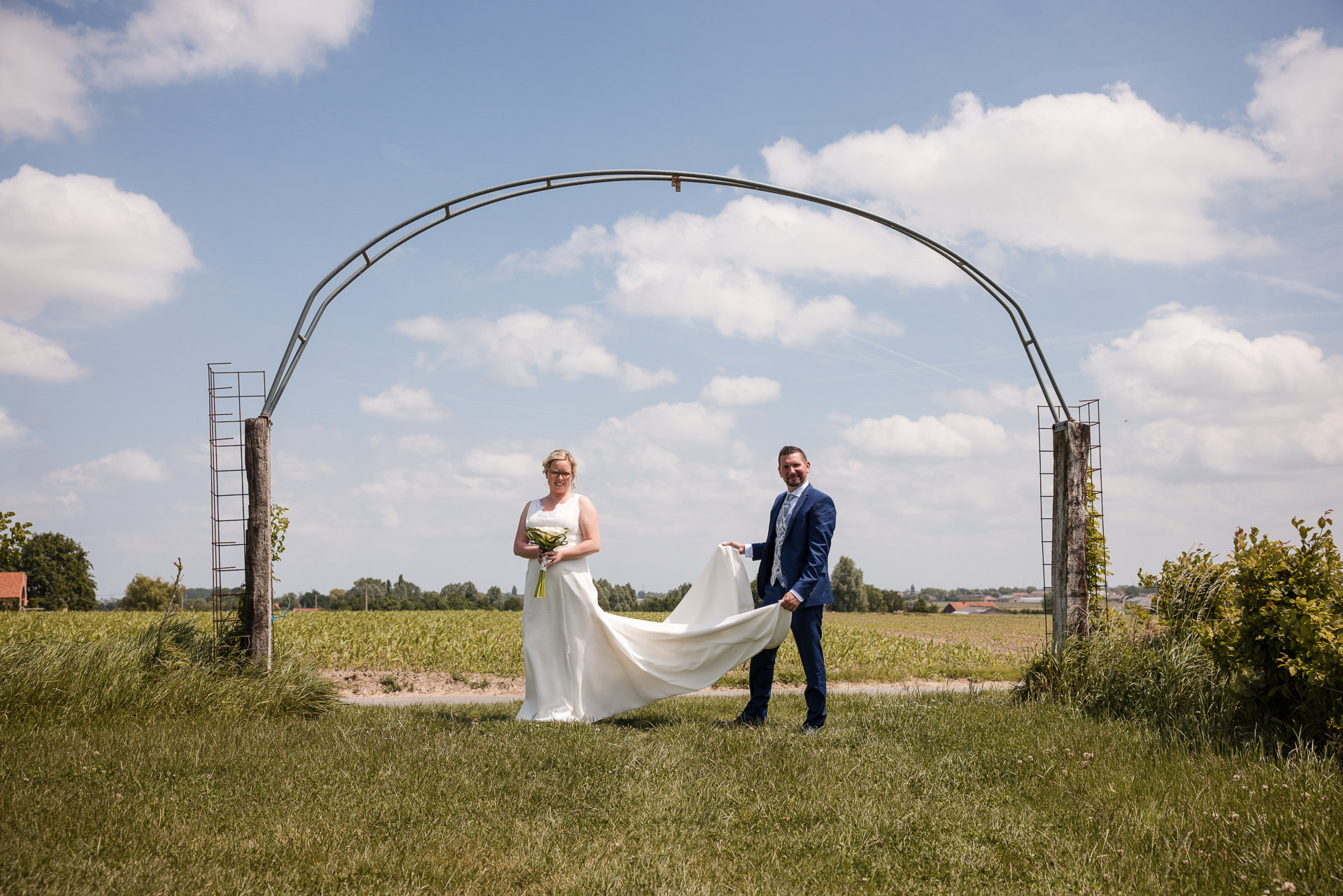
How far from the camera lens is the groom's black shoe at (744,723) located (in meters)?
7.98

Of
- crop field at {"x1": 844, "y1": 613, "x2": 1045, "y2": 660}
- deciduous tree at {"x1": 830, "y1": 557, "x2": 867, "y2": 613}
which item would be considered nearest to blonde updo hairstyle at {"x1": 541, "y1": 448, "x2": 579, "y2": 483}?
crop field at {"x1": 844, "y1": 613, "x2": 1045, "y2": 660}

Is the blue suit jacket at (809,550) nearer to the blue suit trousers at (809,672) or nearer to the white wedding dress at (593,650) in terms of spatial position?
the blue suit trousers at (809,672)

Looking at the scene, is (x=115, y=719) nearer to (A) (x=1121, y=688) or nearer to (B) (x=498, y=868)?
(B) (x=498, y=868)

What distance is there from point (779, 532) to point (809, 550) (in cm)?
41

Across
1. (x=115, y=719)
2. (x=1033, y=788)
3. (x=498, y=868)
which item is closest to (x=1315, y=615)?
(x=1033, y=788)

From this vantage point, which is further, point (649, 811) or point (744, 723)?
point (744, 723)

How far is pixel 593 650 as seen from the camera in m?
8.79

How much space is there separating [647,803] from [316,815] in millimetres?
2110

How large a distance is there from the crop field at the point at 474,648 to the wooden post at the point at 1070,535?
2.49 metres

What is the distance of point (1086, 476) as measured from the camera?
1027cm

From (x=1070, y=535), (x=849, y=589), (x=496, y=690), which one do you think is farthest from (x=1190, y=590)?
(x=849, y=589)

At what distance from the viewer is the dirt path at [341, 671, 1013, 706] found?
10.9 metres

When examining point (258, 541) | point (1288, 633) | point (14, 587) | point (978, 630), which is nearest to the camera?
point (1288, 633)

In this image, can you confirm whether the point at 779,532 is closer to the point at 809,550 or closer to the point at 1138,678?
the point at 809,550
